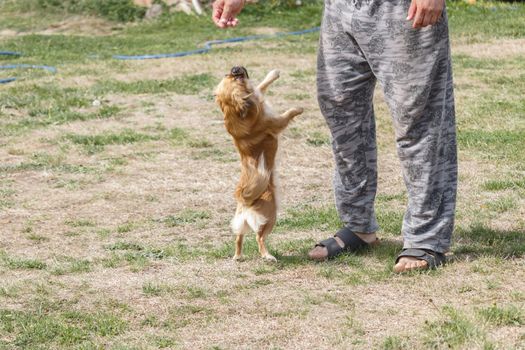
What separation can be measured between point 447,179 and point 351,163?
518 millimetres

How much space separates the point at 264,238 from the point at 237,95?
83 centimetres

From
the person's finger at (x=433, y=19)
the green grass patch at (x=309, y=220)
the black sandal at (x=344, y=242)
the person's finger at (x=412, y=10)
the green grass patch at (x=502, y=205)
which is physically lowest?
the green grass patch at (x=309, y=220)

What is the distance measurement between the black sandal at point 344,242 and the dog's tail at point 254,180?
457mm

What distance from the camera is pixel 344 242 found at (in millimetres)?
5199

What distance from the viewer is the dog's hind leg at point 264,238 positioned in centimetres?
514

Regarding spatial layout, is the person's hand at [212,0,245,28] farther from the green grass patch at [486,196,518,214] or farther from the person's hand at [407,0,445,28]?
the green grass patch at [486,196,518,214]

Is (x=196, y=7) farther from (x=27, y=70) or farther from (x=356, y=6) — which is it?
(x=356, y=6)

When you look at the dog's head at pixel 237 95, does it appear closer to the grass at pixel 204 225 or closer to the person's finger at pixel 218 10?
the person's finger at pixel 218 10

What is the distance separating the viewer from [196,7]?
1688 cm

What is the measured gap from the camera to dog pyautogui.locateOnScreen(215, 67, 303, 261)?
484 centimetres

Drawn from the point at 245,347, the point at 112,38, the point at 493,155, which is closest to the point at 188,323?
the point at 245,347

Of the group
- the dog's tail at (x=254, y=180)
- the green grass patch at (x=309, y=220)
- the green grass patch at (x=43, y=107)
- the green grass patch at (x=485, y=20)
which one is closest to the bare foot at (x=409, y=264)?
the dog's tail at (x=254, y=180)

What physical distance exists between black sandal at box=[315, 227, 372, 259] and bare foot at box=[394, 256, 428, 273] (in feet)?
1.35

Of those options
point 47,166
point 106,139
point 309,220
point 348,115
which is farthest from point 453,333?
point 106,139
